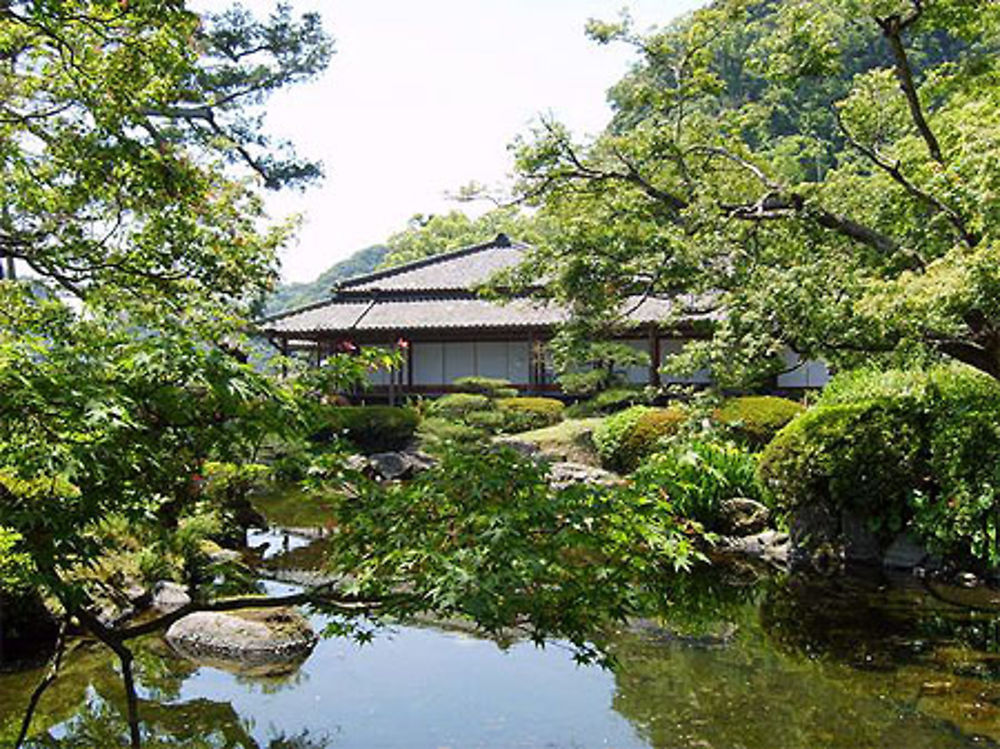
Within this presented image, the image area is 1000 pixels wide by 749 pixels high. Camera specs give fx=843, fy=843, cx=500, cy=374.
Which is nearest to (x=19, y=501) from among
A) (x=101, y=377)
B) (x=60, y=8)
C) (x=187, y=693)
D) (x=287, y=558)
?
(x=101, y=377)

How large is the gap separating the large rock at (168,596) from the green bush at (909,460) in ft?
22.0

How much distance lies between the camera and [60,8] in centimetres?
450

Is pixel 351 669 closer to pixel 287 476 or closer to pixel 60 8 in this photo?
pixel 287 476

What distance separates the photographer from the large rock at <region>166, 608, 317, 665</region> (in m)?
7.00

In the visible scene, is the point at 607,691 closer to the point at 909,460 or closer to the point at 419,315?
the point at 909,460

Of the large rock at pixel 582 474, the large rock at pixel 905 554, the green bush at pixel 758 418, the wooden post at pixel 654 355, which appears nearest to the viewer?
the large rock at pixel 905 554

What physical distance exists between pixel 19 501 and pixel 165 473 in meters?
0.54

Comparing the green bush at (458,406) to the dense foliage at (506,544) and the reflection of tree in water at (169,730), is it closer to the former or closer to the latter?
the reflection of tree in water at (169,730)

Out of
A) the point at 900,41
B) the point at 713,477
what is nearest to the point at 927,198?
the point at 900,41

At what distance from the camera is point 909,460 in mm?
9117

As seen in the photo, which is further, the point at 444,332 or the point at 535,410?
the point at 444,332

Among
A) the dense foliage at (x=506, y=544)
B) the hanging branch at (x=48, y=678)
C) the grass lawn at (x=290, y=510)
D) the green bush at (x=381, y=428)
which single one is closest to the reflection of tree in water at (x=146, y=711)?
the hanging branch at (x=48, y=678)

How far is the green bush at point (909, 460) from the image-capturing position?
27.7 ft

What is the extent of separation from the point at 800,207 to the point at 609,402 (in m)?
11.1
